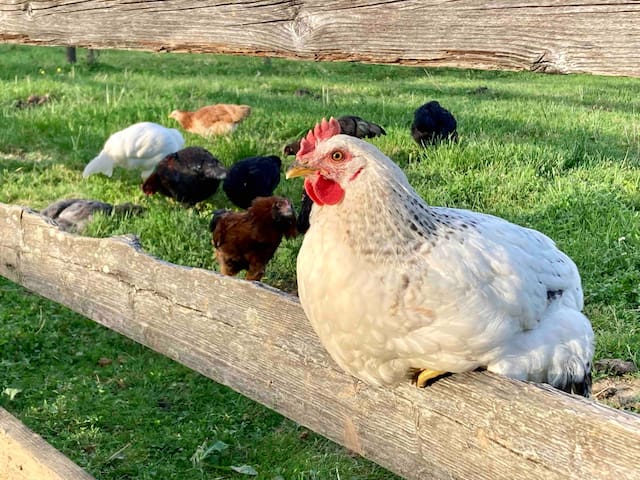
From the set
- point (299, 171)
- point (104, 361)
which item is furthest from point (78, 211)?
point (299, 171)

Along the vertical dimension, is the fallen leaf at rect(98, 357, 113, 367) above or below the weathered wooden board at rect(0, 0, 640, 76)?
below

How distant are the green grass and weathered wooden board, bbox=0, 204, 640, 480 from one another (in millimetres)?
779

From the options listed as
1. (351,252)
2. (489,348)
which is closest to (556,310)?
(489,348)

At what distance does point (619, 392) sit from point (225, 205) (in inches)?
151

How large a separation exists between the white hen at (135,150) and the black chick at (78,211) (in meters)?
0.97

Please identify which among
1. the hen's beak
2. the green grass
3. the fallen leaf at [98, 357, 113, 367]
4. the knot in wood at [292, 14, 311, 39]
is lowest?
the fallen leaf at [98, 357, 113, 367]

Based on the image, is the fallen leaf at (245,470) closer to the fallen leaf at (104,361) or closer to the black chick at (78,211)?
the fallen leaf at (104,361)

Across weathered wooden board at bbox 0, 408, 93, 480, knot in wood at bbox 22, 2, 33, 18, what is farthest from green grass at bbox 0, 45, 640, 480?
knot in wood at bbox 22, 2, 33, 18

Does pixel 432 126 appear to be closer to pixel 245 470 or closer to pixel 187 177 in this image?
pixel 187 177

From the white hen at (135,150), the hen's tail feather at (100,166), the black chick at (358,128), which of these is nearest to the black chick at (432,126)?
the black chick at (358,128)

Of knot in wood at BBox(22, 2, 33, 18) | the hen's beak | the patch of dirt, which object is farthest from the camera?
the patch of dirt

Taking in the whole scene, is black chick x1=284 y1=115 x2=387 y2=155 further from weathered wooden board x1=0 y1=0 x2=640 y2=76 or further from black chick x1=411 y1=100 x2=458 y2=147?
weathered wooden board x1=0 y1=0 x2=640 y2=76

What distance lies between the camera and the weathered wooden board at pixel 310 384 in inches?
57.2

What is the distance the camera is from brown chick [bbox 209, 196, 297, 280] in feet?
15.5
